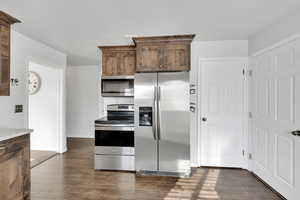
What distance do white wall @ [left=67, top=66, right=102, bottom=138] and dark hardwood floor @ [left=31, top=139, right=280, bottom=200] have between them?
98.7 inches

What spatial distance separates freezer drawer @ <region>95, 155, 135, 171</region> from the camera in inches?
133

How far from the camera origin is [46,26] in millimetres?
2859

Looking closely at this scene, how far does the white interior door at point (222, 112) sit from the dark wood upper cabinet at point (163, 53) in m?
0.51

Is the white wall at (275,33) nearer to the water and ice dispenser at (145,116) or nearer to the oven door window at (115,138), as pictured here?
the water and ice dispenser at (145,116)

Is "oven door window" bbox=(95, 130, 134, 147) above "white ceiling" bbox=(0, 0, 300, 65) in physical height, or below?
below

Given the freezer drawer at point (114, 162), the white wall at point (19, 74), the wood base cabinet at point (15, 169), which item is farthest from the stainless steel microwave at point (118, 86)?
the wood base cabinet at point (15, 169)

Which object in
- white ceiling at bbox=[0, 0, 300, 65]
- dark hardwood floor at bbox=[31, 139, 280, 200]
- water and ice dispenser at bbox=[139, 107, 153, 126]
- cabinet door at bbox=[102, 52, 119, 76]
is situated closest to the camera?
white ceiling at bbox=[0, 0, 300, 65]

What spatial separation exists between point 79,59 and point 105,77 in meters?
1.99

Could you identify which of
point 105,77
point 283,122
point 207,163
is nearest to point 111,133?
point 105,77

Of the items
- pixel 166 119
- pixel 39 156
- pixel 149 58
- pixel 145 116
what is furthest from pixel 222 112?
pixel 39 156

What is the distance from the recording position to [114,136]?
3410 millimetres

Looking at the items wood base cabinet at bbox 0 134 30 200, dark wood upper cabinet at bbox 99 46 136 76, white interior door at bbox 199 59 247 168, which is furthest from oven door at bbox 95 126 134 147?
white interior door at bbox 199 59 247 168

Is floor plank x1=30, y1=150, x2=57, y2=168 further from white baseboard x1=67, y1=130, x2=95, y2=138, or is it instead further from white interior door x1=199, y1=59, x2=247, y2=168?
white interior door x1=199, y1=59, x2=247, y2=168

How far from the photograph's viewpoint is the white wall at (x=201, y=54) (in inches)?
138
